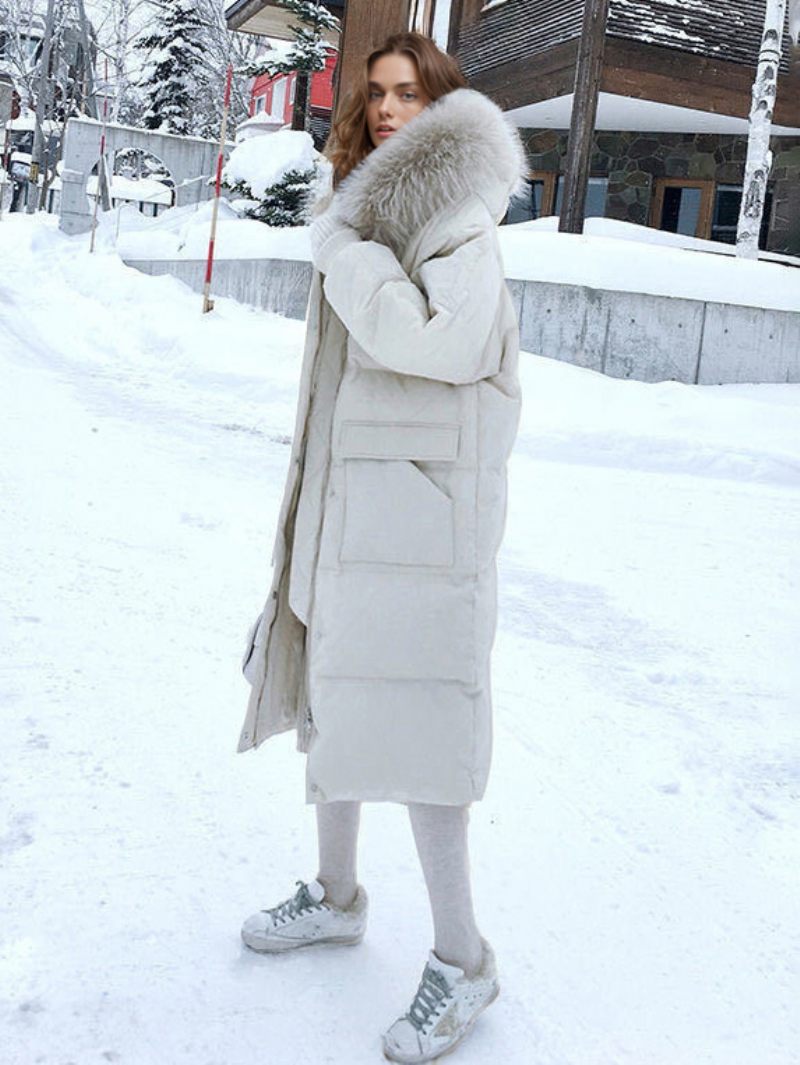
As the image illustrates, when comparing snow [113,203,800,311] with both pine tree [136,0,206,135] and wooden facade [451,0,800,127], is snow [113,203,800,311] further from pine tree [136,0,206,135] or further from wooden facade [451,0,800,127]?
pine tree [136,0,206,135]

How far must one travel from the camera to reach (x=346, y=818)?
2152mm

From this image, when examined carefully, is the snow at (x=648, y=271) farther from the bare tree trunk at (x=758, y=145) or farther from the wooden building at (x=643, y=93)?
the wooden building at (x=643, y=93)

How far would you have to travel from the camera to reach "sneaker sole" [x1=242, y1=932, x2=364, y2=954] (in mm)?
2176

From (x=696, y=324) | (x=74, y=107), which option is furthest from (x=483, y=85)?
(x=74, y=107)

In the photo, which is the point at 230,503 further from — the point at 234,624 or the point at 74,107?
the point at 74,107

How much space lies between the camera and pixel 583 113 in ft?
38.7

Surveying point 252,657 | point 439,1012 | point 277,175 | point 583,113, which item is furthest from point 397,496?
point 277,175

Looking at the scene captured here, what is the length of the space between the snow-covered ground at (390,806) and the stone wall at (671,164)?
9.99 meters

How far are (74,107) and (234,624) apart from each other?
3729cm

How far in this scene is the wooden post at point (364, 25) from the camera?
1723 cm

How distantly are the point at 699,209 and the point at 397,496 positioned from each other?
15.1 meters

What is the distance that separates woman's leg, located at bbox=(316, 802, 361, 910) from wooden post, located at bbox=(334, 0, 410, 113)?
16.6 meters

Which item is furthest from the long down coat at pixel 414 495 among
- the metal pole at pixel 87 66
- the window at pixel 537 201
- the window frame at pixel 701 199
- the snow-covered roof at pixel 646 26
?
the metal pole at pixel 87 66

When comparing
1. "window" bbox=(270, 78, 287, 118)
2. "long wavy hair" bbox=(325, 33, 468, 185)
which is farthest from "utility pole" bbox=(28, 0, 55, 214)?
"long wavy hair" bbox=(325, 33, 468, 185)
